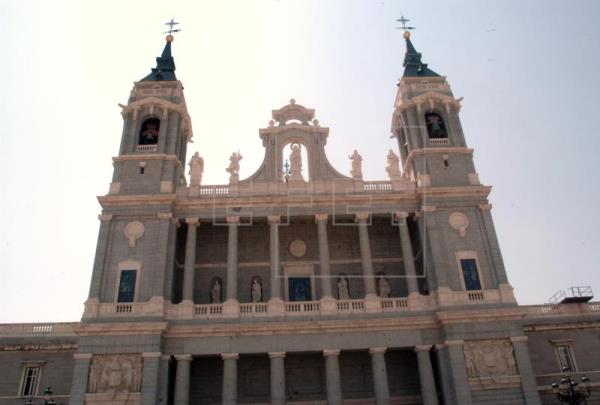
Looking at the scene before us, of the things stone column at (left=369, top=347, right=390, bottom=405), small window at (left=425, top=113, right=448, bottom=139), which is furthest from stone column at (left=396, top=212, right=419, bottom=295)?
small window at (left=425, top=113, right=448, bottom=139)

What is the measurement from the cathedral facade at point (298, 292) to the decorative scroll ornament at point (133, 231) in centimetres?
6

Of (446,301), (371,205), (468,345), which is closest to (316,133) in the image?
(371,205)

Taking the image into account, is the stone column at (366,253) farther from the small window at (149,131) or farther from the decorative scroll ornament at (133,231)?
the small window at (149,131)

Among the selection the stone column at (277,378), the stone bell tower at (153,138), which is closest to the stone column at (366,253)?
the stone column at (277,378)

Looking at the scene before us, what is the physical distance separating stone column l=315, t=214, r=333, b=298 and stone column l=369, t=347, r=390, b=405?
12.2ft

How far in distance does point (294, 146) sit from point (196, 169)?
6.00 metres

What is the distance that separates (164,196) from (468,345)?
57.7 ft

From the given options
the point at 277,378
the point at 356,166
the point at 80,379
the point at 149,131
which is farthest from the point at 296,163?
the point at 80,379

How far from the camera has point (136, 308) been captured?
2694 centimetres

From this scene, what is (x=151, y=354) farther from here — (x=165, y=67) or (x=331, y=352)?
(x=165, y=67)

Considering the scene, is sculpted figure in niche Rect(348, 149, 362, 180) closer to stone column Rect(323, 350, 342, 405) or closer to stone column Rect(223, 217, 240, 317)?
stone column Rect(223, 217, 240, 317)

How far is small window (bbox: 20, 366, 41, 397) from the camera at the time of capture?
28.8 m

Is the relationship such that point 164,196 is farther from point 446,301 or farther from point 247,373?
point 446,301

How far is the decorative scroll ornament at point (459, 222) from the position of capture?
29.5 metres
